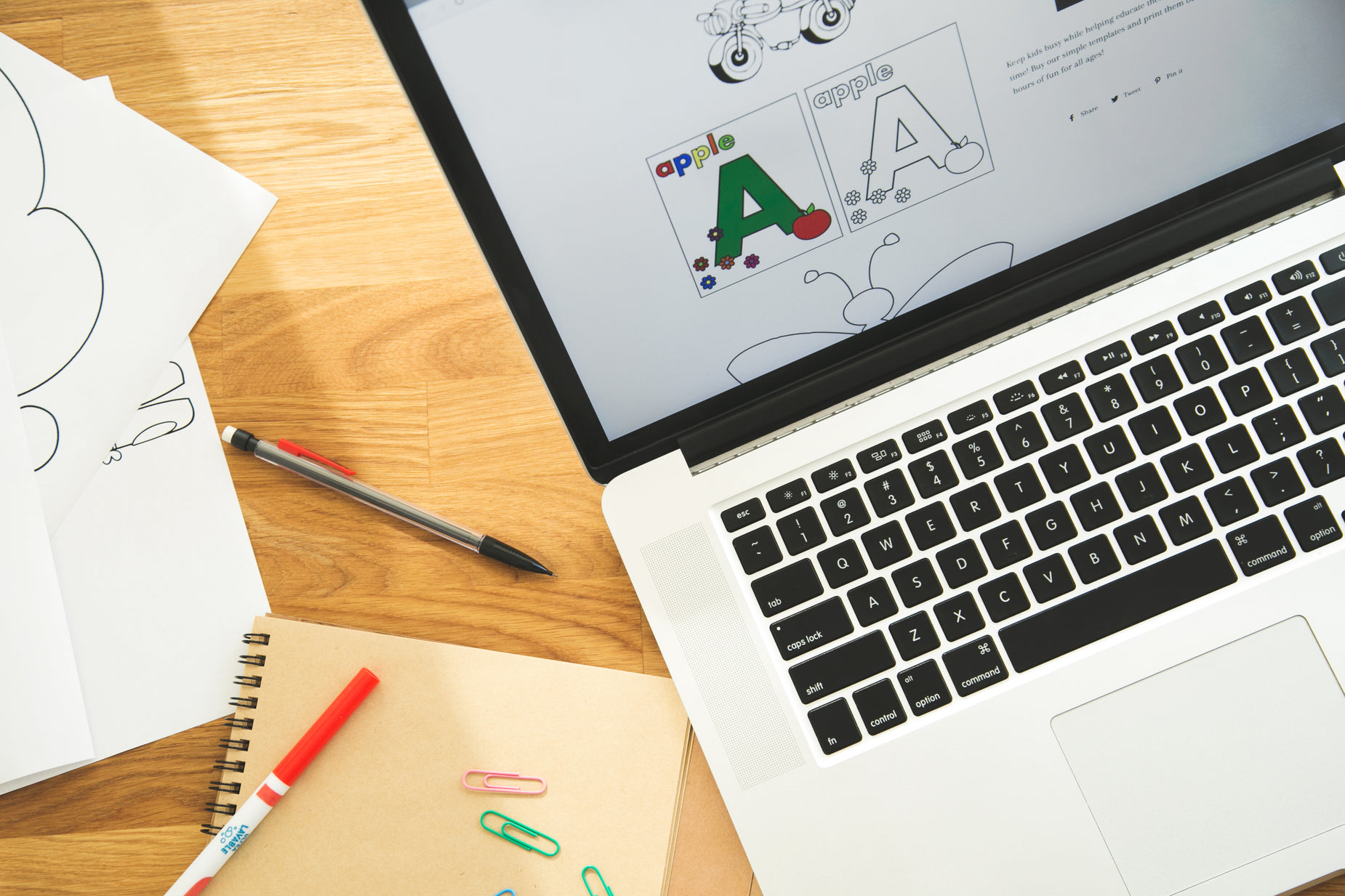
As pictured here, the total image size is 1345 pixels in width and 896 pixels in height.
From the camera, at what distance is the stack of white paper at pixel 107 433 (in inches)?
22.5

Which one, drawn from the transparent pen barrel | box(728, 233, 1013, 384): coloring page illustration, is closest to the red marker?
the transparent pen barrel

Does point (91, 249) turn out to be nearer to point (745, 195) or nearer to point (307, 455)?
point (307, 455)

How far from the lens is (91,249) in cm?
60

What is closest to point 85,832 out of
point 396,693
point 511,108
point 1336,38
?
point 396,693

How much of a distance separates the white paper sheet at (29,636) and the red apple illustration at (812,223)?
59 centimetres

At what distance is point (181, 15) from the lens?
0.61 meters

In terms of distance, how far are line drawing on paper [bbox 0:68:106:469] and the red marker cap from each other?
32cm

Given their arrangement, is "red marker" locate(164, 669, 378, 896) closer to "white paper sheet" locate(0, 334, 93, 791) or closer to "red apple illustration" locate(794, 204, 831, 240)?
"white paper sheet" locate(0, 334, 93, 791)

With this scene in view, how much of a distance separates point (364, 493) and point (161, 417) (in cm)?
18

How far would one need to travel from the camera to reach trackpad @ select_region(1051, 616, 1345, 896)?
0.47 metres

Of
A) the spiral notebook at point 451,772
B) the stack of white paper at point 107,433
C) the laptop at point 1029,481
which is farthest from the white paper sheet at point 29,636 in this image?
the laptop at point 1029,481

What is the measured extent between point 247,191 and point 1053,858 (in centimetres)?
73

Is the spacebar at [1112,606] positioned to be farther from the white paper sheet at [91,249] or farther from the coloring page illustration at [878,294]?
the white paper sheet at [91,249]

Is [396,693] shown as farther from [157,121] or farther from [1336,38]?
[1336,38]
